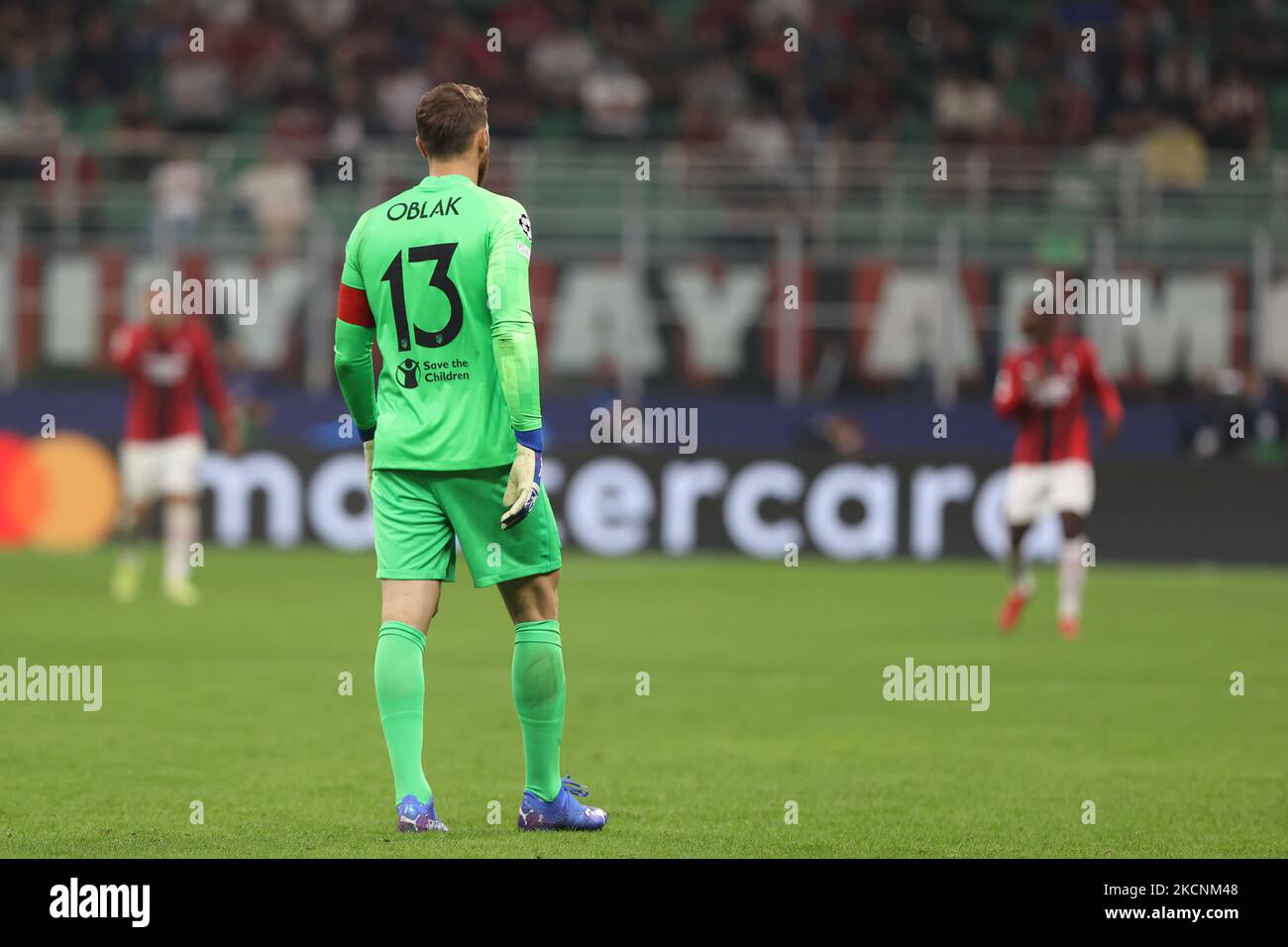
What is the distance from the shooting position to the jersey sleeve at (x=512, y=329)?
20.6 ft

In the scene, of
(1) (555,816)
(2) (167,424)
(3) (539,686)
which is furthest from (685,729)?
(2) (167,424)

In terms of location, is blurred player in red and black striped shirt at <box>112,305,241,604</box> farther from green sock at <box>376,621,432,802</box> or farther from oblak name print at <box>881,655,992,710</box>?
green sock at <box>376,621,432,802</box>

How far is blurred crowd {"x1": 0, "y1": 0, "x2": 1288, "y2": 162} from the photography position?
975 inches

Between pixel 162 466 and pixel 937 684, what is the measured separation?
25.6 feet

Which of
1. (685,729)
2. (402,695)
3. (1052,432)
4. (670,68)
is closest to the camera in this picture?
(402,695)

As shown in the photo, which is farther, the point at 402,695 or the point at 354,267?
the point at 354,267

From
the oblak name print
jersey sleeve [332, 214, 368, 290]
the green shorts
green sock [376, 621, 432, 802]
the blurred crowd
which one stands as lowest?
the oblak name print

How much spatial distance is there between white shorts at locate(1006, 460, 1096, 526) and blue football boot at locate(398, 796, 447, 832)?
9187 millimetres

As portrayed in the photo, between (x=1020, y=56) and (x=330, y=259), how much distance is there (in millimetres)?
9608

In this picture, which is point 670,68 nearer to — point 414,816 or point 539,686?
point 539,686

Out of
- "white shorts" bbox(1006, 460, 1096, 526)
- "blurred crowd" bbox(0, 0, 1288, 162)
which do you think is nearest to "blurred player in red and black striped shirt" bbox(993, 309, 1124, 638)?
"white shorts" bbox(1006, 460, 1096, 526)

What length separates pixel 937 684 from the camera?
37.0ft

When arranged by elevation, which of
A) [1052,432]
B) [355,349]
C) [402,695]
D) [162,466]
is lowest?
[402,695]
